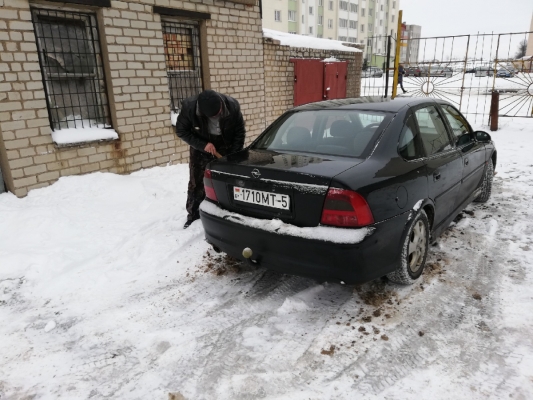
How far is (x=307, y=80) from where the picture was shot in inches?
387

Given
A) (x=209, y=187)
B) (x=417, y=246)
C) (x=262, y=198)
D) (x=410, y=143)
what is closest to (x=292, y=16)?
(x=410, y=143)

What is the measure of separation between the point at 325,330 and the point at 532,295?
168cm

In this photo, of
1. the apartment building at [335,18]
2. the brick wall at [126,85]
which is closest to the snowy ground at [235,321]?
the brick wall at [126,85]

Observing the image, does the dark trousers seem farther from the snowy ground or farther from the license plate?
the license plate

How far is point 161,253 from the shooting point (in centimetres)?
389

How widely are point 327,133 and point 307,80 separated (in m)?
7.02

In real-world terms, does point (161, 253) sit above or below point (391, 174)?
below

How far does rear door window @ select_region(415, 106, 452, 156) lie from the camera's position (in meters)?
→ 3.38

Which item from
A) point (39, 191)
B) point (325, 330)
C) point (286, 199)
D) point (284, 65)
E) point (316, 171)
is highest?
point (284, 65)

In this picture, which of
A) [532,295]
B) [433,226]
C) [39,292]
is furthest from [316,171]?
[39,292]

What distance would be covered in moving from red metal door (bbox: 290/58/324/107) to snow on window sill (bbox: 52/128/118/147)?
514 centimetres

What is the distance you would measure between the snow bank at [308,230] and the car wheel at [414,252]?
1.78ft

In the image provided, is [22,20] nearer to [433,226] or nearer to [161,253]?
[161,253]

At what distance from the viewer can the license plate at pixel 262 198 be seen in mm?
2691
